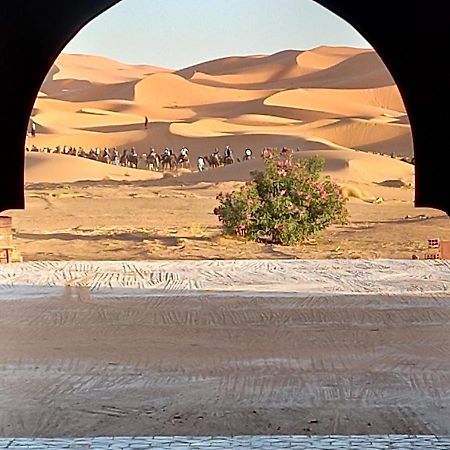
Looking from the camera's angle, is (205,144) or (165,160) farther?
(205,144)

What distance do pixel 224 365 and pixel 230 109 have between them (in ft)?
148

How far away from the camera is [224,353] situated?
9859 mm

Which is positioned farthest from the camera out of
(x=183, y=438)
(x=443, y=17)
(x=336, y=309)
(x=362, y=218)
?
(x=362, y=218)

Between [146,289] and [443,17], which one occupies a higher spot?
[443,17]

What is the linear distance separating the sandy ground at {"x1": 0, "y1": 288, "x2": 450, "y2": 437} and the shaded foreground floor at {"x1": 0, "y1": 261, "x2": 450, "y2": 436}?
0.7 inches

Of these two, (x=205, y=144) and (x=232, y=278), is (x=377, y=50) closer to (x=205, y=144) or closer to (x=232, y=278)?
(x=232, y=278)

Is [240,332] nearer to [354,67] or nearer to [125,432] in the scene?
[125,432]

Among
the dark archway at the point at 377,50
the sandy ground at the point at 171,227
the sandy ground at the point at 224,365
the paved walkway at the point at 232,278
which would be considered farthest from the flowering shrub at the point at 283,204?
the dark archway at the point at 377,50

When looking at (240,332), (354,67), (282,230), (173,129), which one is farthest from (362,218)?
(354,67)

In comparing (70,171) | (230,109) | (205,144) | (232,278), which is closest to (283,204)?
(232,278)

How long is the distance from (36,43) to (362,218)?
19456 millimetres

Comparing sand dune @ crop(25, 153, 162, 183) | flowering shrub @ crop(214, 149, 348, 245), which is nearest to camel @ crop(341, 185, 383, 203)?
sand dune @ crop(25, 153, 162, 183)

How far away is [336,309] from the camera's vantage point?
12258 mm

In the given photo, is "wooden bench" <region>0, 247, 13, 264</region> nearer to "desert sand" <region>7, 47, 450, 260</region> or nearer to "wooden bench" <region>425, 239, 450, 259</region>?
"desert sand" <region>7, 47, 450, 260</region>
